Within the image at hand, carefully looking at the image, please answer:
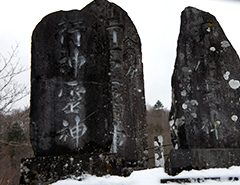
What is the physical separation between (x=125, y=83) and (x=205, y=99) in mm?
2542

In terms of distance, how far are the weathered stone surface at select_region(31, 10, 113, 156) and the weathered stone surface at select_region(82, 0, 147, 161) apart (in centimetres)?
249

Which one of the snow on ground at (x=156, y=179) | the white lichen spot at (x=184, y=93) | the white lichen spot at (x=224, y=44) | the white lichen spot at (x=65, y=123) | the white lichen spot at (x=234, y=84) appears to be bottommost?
the snow on ground at (x=156, y=179)

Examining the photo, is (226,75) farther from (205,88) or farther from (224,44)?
(224,44)

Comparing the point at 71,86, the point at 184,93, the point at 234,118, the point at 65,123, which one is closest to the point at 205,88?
the point at 184,93

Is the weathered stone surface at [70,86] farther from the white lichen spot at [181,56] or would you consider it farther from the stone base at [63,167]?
the white lichen spot at [181,56]

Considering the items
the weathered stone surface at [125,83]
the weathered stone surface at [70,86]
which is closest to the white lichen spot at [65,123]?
the weathered stone surface at [70,86]

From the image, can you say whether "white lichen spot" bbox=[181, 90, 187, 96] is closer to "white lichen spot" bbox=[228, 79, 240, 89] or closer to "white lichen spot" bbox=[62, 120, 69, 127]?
"white lichen spot" bbox=[228, 79, 240, 89]

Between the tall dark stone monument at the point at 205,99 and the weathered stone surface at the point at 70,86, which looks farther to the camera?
the tall dark stone monument at the point at 205,99

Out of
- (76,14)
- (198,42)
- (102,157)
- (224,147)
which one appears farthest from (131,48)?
(102,157)

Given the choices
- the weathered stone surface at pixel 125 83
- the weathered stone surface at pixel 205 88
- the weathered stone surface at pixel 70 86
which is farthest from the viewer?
the weathered stone surface at pixel 125 83

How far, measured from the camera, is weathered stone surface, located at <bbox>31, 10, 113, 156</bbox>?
247 cm

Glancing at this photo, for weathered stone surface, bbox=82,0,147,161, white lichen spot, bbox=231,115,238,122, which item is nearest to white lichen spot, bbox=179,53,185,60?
white lichen spot, bbox=231,115,238,122

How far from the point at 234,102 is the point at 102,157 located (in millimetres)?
1745

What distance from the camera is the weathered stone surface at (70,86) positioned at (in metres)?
2.47
